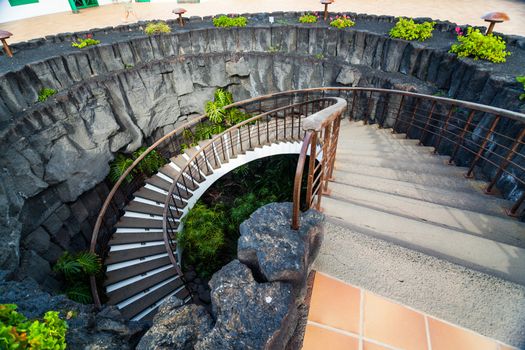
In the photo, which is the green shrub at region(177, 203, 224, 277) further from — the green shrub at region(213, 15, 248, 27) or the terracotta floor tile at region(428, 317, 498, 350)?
the green shrub at region(213, 15, 248, 27)

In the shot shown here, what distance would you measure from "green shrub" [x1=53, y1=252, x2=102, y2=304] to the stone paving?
375 inches

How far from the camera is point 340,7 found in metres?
11.7

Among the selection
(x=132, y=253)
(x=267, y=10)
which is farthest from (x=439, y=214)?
(x=267, y=10)

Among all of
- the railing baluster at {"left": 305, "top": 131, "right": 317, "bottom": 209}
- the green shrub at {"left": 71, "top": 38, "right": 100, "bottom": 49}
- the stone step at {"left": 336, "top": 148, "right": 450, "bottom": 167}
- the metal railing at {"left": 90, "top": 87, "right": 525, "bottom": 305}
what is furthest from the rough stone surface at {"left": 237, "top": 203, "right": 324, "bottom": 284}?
the green shrub at {"left": 71, "top": 38, "right": 100, "bottom": 49}

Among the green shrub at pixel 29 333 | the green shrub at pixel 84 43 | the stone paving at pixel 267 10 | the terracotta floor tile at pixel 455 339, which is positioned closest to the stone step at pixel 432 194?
the terracotta floor tile at pixel 455 339

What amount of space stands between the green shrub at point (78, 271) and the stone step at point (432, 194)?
4559 millimetres

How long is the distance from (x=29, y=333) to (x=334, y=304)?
1888 millimetres

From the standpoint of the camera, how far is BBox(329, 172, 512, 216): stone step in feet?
10.2

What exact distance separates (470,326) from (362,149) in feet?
11.0

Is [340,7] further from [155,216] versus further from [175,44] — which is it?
[155,216]

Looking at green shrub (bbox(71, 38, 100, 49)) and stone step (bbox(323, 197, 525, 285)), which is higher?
green shrub (bbox(71, 38, 100, 49))

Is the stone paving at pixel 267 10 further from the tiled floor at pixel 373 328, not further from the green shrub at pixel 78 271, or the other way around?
the tiled floor at pixel 373 328

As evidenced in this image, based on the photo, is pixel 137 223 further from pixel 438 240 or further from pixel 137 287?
pixel 438 240

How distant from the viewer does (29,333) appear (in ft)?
4.53
